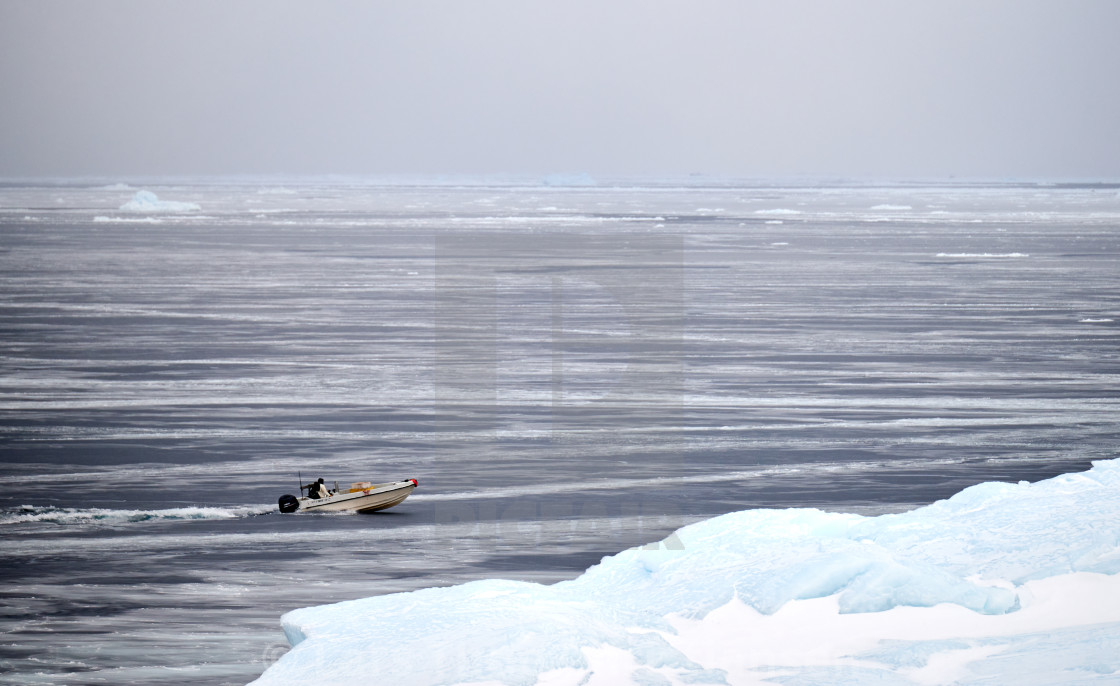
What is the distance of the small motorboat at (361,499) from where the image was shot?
1500 centimetres

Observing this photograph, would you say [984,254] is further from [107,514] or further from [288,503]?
[107,514]

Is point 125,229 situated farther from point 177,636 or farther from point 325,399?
point 177,636

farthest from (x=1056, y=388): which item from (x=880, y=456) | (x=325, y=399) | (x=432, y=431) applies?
(x=325, y=399)

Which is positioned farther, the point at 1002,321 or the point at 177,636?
the point at 1002,321

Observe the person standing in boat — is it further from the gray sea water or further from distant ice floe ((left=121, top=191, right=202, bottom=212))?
distant ice floe ((left=121, top=191, right=202, bottom=212))

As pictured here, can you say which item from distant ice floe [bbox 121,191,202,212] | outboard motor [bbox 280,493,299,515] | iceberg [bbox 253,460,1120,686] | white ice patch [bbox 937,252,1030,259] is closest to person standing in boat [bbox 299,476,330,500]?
outboard motor [bbox 280,493,299,515]

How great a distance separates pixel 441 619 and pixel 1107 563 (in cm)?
476

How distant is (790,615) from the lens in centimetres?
963

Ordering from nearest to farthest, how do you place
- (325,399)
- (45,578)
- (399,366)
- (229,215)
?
(45,578)
(325,399)
(399,366)
(229,215)

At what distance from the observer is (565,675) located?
880cm

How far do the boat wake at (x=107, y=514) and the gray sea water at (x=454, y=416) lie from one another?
4 centimetres

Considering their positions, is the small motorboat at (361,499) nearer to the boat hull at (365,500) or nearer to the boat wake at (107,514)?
the boat hull at (365,500)

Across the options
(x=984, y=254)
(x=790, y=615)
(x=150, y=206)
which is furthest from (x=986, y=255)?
(x=150, y=206)

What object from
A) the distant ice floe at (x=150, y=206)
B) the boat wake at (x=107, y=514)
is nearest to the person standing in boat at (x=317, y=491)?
the boat wake at (x=107, y=514)
